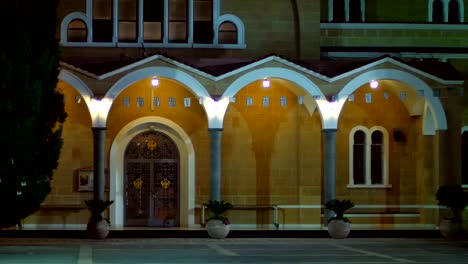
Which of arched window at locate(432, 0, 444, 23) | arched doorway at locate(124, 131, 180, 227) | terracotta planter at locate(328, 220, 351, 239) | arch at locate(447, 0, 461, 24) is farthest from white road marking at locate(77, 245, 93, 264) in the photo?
arch at locate(447, 0, 461, 24)

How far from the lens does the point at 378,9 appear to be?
37.8m

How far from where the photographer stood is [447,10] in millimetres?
37938

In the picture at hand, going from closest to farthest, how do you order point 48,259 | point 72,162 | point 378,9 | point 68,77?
point 48,259 < point 68,77 < point 72,162 < point 378,9

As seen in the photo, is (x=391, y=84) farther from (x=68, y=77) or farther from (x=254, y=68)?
(x=68, y=77)

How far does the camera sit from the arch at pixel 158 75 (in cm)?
3338

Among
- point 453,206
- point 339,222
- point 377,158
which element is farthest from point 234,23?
point 453,206

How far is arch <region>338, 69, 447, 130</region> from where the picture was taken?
34188 millimetres

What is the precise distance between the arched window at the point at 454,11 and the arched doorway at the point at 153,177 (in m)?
11.0

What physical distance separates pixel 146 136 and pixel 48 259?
11454 mm

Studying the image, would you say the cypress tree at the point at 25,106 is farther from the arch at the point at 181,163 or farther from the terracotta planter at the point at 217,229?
the arch at the point at 181,163

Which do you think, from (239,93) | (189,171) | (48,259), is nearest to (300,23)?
(239,93)

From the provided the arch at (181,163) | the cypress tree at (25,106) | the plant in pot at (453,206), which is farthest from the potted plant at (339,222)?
the cypress tree at (25,106)

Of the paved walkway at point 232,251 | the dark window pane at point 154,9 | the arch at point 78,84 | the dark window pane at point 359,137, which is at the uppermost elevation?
the dark window pane at point 154,9

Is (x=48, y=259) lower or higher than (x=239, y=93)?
lower
